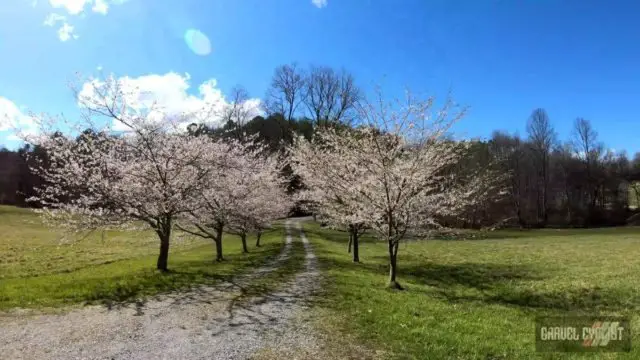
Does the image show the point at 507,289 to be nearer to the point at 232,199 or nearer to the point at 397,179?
the point at 397,179

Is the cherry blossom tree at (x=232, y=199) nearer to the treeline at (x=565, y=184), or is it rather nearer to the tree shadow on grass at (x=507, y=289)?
the tree shadow on grass at (x=507, y=289)

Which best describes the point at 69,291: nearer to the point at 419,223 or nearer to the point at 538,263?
the point at 419,223

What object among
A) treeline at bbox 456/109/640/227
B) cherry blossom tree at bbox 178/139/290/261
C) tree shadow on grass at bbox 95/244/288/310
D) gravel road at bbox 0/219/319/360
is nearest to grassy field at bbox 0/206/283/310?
tree shadow on grass at bbox 95/244/288/310

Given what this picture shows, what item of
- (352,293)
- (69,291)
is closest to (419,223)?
(352,293)

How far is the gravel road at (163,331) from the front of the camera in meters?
6.84

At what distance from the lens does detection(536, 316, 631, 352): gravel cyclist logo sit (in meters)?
7.10

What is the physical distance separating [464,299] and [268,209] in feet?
55.2

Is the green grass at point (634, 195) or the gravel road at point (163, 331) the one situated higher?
the green grass at point (634, 195)

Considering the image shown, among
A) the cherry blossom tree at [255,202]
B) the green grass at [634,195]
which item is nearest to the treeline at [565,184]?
the green grass at [634,195]

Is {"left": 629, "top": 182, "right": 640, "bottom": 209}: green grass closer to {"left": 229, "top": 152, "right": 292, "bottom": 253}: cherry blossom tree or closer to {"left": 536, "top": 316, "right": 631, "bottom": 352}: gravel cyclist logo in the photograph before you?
{"left": 229, "top": 152, "right": 292, "bottom": 253}: cherry blossom tree

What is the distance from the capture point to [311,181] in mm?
24953

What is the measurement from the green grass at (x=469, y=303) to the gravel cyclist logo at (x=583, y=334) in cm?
21

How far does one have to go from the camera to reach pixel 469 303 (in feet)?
38.0

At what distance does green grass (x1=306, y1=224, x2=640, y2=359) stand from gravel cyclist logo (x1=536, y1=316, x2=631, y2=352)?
21 cm
